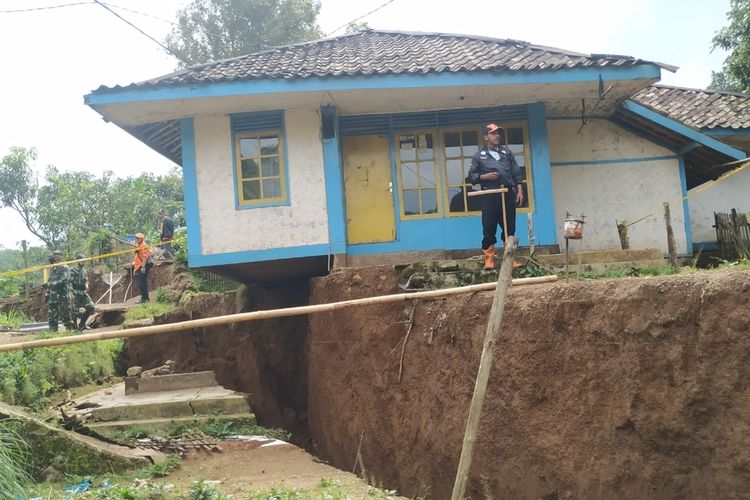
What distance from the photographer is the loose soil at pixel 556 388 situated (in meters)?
5.22

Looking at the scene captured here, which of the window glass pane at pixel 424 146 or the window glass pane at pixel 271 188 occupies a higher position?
the window glass pane at pixel 424 146

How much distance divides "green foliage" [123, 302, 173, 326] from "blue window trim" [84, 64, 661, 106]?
667 centimetres

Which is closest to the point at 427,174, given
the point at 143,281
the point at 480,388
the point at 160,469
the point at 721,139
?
the point at 721,139

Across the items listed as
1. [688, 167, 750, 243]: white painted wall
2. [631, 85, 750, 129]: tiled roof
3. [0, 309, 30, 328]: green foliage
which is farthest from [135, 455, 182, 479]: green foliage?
[0, 309, 30, 328]: green foliage

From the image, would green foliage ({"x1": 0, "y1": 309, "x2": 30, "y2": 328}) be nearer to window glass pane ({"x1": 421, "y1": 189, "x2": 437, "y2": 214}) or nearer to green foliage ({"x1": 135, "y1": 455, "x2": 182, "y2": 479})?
green foliage ({"x1": 135, "y1": 455, "x2": 182, "y2": 479})

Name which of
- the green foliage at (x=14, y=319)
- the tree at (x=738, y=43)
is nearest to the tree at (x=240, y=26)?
the green foliage at (x=14, y=319)

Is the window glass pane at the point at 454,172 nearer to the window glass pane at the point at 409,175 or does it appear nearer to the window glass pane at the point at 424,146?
the window glass pane at the point at 424,146

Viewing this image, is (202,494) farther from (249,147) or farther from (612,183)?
(612,183)

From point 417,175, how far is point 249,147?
2718 mm

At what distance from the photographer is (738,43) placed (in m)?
15.6

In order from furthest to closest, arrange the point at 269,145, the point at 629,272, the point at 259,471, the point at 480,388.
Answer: the point at 269,145
the point at 629,272
the point at 259,471
the point at 480,388

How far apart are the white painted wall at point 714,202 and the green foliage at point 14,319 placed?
15887 mm

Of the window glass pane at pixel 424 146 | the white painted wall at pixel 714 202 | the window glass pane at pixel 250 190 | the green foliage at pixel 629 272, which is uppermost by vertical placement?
the window glass pane at pixel 424 146

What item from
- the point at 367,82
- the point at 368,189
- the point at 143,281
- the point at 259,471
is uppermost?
the point at 367,82
